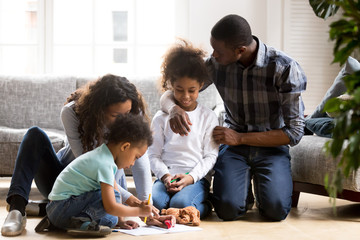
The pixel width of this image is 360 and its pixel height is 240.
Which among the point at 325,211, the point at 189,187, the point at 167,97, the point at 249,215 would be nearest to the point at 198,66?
the point at 167,97

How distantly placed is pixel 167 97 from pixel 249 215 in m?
0.69

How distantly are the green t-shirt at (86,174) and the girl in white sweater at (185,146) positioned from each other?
0.49m

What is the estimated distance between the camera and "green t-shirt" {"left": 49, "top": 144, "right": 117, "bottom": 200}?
6.66 ft

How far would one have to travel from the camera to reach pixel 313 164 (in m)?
2.71

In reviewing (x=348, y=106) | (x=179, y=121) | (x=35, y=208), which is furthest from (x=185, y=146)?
(x=348, y=106)

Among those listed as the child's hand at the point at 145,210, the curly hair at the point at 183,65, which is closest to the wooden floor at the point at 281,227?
the child's hand at the point at 145,210

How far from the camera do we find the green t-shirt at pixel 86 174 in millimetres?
2029

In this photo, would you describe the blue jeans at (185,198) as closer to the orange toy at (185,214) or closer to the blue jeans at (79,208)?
the orange toy at (185,214)

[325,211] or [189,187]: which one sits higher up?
[189,187]

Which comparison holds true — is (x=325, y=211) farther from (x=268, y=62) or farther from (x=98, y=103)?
(x=98, y=103)

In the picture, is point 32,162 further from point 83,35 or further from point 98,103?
point 83,35

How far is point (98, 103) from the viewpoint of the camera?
224 cm

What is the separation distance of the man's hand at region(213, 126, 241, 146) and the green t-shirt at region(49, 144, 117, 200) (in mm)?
699

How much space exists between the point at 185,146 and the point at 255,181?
37 centimetres
